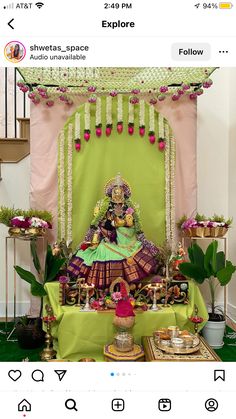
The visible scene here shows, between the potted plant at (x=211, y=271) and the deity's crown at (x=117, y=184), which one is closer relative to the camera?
the potted plant at (x=211, y=271)

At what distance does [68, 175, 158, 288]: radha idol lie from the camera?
2.23 metres

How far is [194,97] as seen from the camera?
2.70 m

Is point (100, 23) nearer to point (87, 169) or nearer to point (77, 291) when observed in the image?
point (77, 291)

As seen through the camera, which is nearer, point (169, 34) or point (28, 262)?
point (169, 34)

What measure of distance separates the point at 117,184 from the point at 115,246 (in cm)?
45

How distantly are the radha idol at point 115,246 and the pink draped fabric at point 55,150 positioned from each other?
0.41 metres

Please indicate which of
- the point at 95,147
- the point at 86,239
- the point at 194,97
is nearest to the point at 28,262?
the point at 86,239

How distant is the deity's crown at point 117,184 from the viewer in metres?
2.53

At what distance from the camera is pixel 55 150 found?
272 cm

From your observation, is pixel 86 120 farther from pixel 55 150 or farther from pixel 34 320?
pixel 34 320

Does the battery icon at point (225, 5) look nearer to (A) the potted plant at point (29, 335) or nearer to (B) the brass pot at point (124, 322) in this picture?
(B) the brass pot at point (124, 322)

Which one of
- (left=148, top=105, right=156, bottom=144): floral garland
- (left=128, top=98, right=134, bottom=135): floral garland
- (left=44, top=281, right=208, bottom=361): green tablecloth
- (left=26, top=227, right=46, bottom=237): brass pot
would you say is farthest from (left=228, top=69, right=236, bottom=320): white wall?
(left=26, top=227, right=46, bottom=237): brass pot
